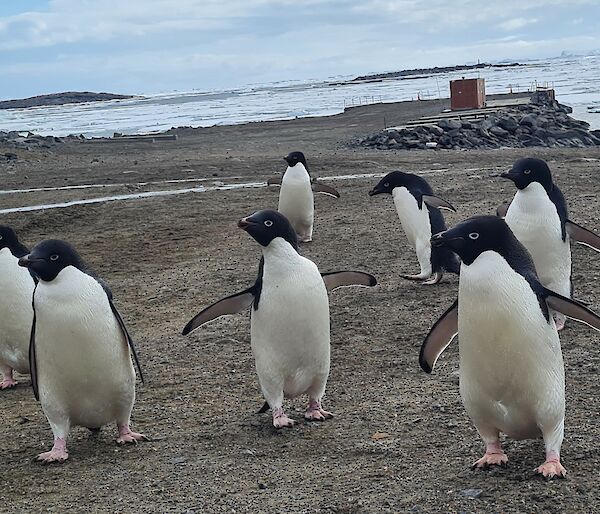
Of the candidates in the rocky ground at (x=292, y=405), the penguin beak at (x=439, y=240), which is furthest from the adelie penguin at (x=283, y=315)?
the penguin beak at (x=439, y=240)

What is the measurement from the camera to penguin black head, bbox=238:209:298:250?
16.0 feet

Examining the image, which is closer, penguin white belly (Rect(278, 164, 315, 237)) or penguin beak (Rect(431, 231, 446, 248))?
penguin beak (Rect(431, 231, 446, 248))

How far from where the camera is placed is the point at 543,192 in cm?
629

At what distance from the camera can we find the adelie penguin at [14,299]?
5.99 meters

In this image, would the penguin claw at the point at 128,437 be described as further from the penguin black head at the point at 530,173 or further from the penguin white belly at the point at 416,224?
the penguin white belly at the point at 416,224

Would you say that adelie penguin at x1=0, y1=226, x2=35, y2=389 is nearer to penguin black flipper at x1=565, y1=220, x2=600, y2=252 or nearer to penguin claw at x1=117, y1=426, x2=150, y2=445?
penguin claw at x1=117, y1=426, x2=150, y2=445

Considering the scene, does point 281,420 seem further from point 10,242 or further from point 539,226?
point 539,226

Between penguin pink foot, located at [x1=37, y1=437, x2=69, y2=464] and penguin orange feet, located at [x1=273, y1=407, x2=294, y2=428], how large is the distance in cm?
114

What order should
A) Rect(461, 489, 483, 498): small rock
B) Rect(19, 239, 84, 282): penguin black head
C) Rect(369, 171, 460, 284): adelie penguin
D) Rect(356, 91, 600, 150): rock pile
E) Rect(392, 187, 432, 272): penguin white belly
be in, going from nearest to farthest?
Rect(461, 489, 483, 498): small rock < Rect(19, 239, 84, 282): penguin black head < Rect(369, 171, 460, 284): adelie penguin < Rect(392, 187, 432, 272): penguin white belly < Rect(356, 91, 600, 150): rock pile

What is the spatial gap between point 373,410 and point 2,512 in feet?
6.90

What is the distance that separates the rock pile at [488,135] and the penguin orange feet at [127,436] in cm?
1778

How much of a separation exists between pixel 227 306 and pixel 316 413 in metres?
0.80

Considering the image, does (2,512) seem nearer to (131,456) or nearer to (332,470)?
(131,456)

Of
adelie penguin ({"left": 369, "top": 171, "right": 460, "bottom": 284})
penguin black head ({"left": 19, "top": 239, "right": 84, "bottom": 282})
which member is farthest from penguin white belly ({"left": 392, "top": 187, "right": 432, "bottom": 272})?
penguin black head ({"left": 19, "top": 239, "right": 84, "bottom": 282})
